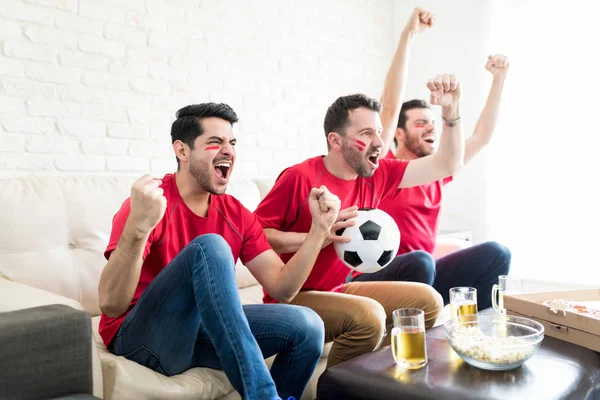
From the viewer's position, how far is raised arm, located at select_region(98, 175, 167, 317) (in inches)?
53.2

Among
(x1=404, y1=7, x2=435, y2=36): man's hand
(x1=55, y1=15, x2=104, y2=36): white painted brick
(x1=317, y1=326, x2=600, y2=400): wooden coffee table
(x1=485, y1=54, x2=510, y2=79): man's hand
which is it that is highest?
(x1=55, y1=15, x2=104, y2=36): white painted brick

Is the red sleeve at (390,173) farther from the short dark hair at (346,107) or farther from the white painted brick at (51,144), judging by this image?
the white painted brick at (51,144)

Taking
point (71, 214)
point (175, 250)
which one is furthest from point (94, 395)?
point (71, 214)

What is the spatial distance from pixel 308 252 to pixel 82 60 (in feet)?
4.50

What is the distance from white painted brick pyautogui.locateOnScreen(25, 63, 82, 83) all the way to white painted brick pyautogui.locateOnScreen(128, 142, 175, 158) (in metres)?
0.38

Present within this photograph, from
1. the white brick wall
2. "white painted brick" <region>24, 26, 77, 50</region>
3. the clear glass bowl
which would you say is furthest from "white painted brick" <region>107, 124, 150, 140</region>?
the clear glass bowl

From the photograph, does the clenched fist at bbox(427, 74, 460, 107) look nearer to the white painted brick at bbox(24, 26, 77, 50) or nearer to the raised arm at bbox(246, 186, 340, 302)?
the raised arm at bbox(246, 186, 340, 302)

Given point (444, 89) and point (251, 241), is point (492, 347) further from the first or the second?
point (444, 89)

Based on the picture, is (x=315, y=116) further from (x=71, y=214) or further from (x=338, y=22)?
(x=71, y=214)

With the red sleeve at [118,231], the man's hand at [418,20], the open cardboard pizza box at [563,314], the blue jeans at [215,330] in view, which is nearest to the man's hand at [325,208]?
the blue jeans at [215,330]

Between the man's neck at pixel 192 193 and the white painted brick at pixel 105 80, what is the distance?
0.95 metres

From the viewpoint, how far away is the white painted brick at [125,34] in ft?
8.20

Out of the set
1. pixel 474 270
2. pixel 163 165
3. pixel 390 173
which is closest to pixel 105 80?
pixel 163 165

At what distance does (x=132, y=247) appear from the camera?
1.40 m
